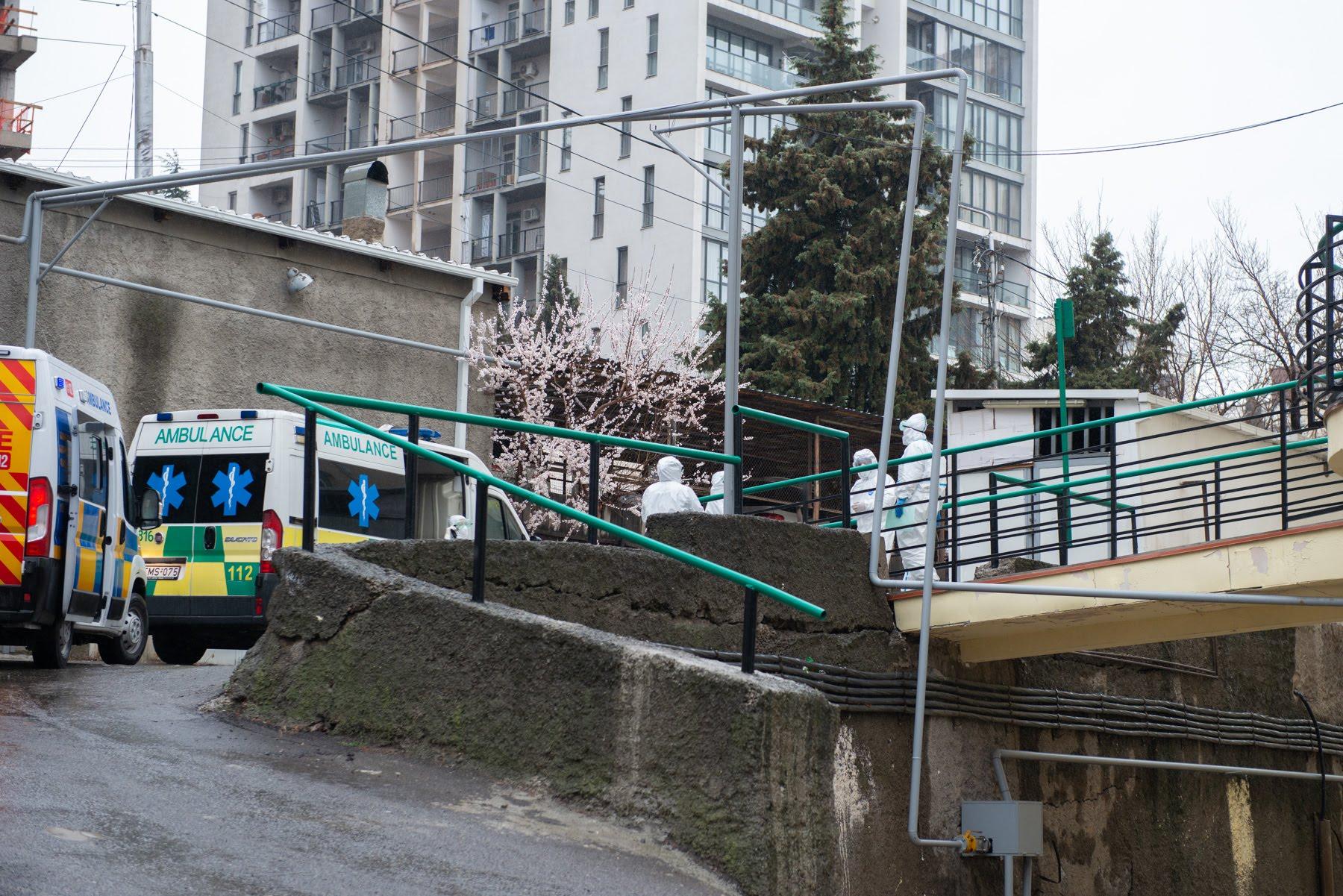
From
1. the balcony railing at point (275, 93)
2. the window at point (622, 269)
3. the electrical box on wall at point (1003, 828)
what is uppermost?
the balcony railing at point (275, 93)

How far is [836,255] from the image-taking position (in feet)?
112

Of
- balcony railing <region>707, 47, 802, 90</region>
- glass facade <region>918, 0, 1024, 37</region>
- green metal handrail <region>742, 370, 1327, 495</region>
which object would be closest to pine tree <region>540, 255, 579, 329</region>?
balcony railing <region>707, 47, 802, 90</region>

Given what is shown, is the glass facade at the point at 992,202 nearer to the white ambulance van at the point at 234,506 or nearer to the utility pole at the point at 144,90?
the utility pole at the point at 144,90

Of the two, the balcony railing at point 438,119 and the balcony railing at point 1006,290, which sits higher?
the balcony railing at point 438,119

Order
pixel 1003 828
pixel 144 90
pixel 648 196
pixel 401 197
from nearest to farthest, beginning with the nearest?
pixel 1003 828 → pixel 144 90 → pixel 648 196 → pixel 401 197

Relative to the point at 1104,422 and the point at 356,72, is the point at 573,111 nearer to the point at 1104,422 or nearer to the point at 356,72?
the point at 356,72

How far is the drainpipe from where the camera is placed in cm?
2373

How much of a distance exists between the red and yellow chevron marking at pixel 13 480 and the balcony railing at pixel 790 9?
46471 millimetres

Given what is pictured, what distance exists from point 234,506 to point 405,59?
4987cm

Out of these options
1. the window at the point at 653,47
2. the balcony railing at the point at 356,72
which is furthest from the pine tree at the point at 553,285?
the balcony railing at the point at 356,72

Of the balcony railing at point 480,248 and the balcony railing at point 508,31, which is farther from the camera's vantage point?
the balcony railing at point 480,248

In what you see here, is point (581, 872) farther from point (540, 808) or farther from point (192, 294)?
point (192, 294)

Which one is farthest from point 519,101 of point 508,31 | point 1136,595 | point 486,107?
point 1136,595

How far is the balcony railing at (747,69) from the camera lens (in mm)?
54062
